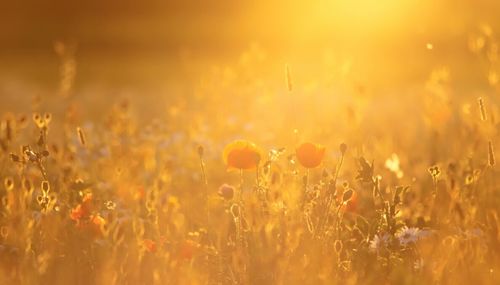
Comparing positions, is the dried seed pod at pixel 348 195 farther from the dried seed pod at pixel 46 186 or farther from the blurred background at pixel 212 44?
the blurred background at pixel 212 44

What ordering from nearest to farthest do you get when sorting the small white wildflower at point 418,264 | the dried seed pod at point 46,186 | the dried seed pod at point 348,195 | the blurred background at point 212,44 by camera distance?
the dried seed pod at point 46,186, the small white wildflower at point 418,264, the dried seed pod at point 348,195, the blurred background at point 212,44

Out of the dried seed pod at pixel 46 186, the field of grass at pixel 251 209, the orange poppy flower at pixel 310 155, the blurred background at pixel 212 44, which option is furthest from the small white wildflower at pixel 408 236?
the blurred background at pixel 212 44

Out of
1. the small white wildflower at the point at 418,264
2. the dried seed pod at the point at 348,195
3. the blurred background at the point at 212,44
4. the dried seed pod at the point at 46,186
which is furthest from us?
the blurred background at the point at 212,44

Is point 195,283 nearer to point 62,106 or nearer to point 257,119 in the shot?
point 257,119

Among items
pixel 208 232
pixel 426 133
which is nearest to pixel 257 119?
pixel 426 133

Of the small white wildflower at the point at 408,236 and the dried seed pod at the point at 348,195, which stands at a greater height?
the dried seed pod at the point at 348,195

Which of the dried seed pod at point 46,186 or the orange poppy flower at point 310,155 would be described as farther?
the orange poppy flower at point 310,155

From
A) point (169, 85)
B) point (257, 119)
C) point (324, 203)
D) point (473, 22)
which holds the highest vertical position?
point (473, 22)

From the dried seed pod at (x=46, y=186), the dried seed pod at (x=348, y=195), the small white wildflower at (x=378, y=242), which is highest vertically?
the dried seed pod at (x=46, y=186)
